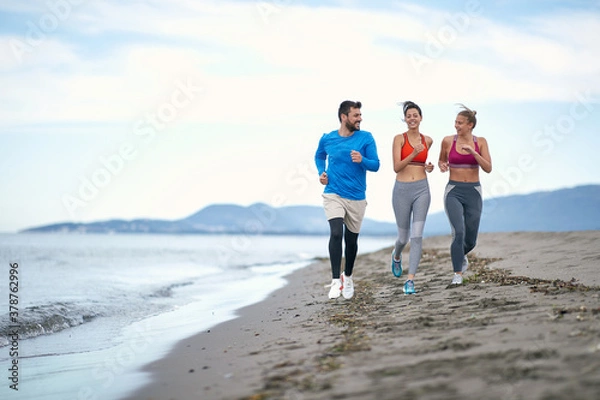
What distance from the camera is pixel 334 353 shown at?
4176 millimetres

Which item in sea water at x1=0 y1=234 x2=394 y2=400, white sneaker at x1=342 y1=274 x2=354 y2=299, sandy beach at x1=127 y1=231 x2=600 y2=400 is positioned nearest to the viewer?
sandy beach at x1=127 y1=231 x2=600 y2=400

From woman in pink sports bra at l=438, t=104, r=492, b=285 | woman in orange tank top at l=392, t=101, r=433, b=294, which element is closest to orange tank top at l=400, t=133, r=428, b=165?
woman in orange tank top at l=392, t=101, r=433, b=294

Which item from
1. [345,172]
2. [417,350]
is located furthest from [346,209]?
[417,350]

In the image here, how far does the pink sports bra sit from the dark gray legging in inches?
8.5

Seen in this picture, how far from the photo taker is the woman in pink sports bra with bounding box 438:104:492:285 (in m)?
7.03

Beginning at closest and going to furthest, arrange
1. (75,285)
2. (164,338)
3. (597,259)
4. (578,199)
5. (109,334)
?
(164,338)
(109,334)
(597,259)
(75,285)
(578,199)

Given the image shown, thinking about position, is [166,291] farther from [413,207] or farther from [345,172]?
[413,207]

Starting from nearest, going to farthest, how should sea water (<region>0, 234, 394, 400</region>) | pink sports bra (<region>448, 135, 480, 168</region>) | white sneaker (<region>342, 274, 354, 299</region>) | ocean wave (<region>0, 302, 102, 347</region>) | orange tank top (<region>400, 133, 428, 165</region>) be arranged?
sea water (<region>0, 234, 394, 400</region>), orange tank top (<region>400, 133, 428, 165</region>), pink sports bra (<region>448, 135, 480, 168</region>), white sneaker (<region>342, 274, 354, 299</region>), ocean wave (<region>0, 302, 102, 347</region>)

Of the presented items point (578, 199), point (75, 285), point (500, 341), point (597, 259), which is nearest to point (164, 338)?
point (500, 341)

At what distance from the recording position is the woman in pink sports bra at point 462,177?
23.1ft

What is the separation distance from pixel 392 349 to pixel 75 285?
40.8ft

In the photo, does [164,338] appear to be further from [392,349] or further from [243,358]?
[392,349]

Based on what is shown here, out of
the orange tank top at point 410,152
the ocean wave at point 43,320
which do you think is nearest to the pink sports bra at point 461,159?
the orange tank top at point 410,152

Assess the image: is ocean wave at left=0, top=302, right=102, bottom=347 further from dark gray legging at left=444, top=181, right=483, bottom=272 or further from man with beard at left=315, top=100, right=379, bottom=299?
dark gray legging at left=444, top=181, right=483, bottom=272
